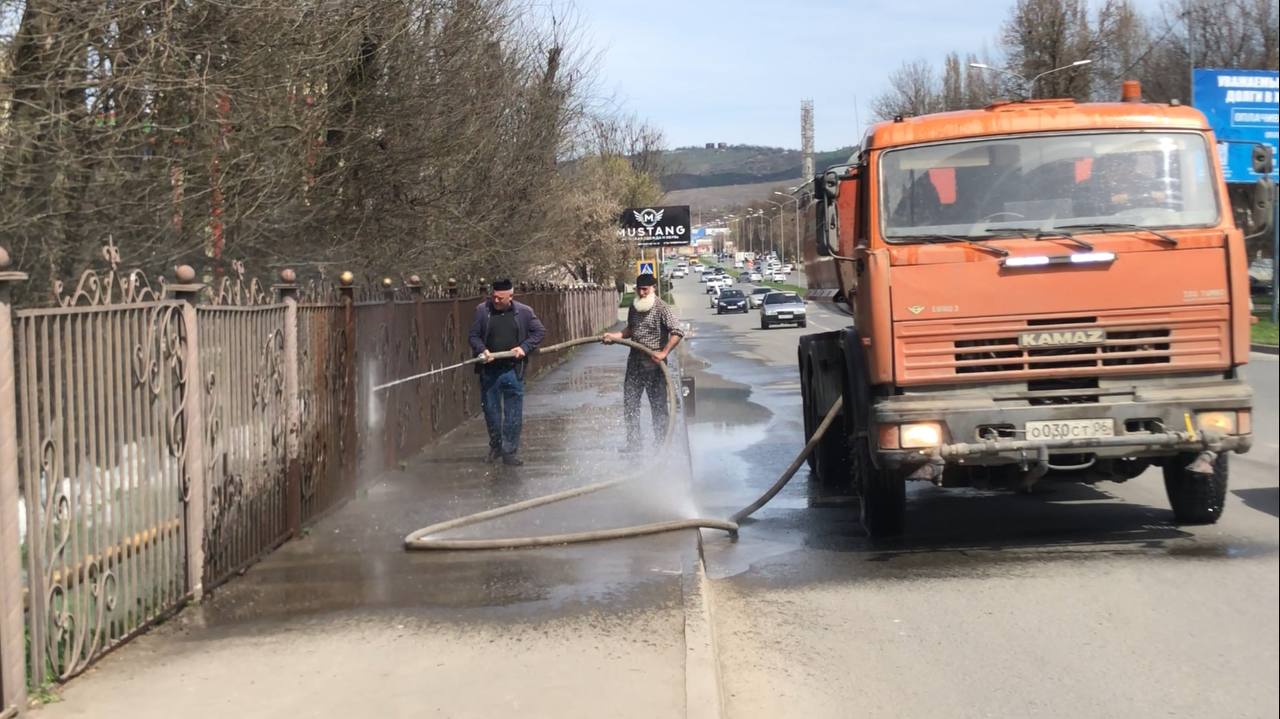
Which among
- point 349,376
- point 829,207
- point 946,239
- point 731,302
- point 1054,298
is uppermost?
point 731,302

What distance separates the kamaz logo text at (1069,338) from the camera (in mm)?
7676

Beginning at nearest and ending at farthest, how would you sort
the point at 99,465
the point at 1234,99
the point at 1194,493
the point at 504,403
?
the point at 99,465 → the point at 1194,493 → the point at 504,403 → the point at 1234,99

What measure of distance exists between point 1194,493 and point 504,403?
6508 millimetres

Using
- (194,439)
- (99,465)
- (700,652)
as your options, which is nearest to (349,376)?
(194,439)

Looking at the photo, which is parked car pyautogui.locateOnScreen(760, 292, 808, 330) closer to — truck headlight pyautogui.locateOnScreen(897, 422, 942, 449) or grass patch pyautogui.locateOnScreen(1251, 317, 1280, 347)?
truck headlight pyautogui.locateOnScreen(897, 422, 942, 449)

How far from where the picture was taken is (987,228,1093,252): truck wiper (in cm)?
770

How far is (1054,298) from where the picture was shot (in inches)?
302

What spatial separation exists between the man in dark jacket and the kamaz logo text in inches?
224

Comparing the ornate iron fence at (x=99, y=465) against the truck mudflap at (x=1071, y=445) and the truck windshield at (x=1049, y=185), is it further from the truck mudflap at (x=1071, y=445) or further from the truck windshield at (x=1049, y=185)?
the truck windshield at (x=1049, y=185)

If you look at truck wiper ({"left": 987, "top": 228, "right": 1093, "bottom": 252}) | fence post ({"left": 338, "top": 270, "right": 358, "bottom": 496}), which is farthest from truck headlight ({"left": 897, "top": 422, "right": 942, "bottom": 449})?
fence post ({"left": 338, "top": 270, "right": 358, "bottom": 496})

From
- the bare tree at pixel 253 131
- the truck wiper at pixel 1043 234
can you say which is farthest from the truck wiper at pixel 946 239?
the bare tree at pixel 253 131

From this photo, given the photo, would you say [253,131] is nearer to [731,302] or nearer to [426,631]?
[426,631]

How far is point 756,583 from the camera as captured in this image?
7.80 meters

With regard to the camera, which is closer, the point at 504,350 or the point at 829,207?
the point at 829,207
